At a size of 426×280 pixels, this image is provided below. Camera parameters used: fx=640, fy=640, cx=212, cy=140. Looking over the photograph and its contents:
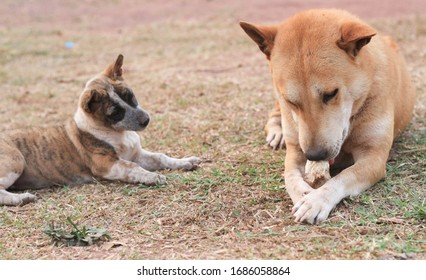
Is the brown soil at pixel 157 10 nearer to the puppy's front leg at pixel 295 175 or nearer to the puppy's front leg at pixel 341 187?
the puppy's front leg at pixel 295 175

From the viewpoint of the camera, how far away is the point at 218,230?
439 centimetres

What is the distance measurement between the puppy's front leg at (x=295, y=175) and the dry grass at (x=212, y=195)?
0.39ft

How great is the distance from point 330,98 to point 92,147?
2.41 m

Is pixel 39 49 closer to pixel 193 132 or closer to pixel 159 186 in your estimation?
pixel 193 132

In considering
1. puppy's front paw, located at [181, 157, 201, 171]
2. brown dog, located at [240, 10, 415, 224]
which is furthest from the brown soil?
brown dog, located at [240, 10, 415, 224]

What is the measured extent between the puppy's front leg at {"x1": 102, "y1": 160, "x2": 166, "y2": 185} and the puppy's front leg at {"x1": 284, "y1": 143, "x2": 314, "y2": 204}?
1.10 metres

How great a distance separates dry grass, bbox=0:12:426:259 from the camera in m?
4.10

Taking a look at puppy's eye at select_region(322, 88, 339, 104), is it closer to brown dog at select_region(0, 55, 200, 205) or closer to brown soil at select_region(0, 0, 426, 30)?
brown dog at select_region(0, 55, 200, 205)

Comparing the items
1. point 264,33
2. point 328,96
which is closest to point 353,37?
point 328,96

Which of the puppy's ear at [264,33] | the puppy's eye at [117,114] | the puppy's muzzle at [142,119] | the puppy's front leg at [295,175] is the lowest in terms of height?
the puppy's front leg at [295,175]

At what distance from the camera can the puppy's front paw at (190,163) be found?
584cm

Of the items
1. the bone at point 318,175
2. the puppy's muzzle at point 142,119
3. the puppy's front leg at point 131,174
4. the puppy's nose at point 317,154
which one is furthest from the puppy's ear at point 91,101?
the puppy's nose at point 317,154
